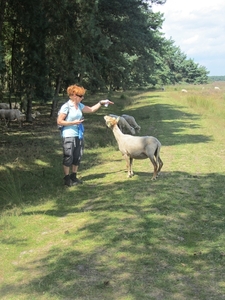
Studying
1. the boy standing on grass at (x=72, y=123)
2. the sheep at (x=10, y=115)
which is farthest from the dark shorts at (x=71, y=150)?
the sheep at (x=10, y=115)

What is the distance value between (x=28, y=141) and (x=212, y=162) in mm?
7370

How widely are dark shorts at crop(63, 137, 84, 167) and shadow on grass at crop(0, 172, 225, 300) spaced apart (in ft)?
3.23

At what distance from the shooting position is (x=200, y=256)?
5.16 meters

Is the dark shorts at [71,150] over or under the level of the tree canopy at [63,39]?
under

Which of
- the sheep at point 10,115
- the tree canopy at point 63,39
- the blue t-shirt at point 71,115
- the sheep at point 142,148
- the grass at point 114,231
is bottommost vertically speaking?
the grass at point 114,231

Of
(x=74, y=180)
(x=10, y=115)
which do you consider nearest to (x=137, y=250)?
(x=74, y=180)

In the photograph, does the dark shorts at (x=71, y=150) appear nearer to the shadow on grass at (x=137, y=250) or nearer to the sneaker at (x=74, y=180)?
the sneaker at (x=74, y=180)

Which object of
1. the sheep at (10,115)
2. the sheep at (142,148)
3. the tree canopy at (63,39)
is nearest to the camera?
the sheep at (142,148)

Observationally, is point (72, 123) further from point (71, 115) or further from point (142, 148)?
point (142, 148)

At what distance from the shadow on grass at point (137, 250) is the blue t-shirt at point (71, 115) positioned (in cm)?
136

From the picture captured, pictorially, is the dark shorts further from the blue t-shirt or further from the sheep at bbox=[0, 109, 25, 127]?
the sheep at bbox=[0, 109, 25, 127]

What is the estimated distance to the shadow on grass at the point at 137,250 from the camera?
4.42 meters

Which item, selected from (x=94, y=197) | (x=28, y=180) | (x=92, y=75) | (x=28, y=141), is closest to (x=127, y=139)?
(x=94, y=197)

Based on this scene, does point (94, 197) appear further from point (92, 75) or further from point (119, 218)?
point (92, 75)
